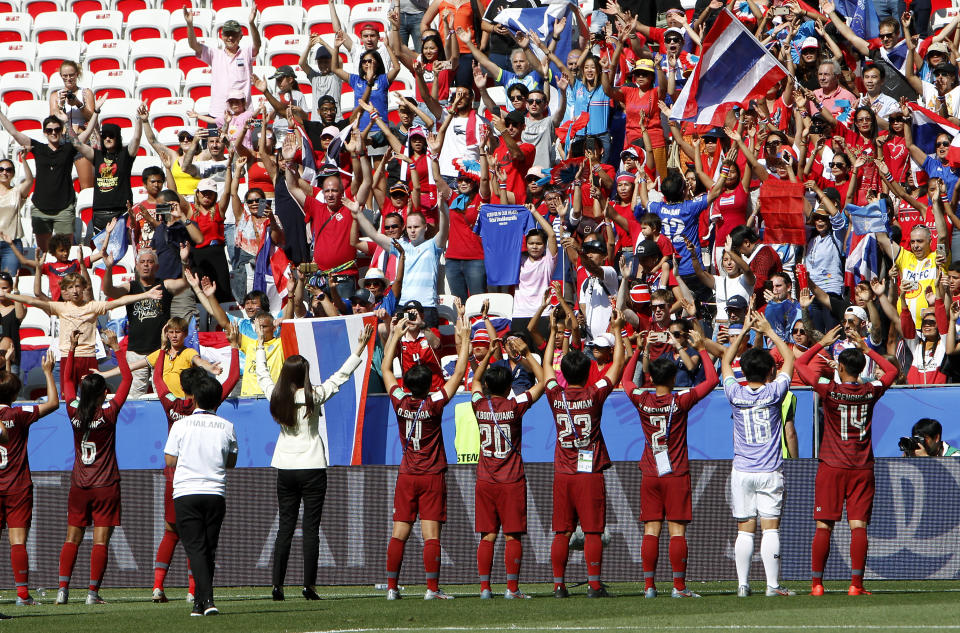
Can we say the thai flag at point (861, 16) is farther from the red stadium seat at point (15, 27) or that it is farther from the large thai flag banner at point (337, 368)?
the red stadium seat at point (15, 27)

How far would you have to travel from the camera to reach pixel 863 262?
14.8 m

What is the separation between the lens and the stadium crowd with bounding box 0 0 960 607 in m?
14.3

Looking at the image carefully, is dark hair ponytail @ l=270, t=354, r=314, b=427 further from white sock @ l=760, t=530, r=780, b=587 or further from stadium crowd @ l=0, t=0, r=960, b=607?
white sock @ l=760, t=530, r=780, b=587

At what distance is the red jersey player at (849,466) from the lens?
10.3m

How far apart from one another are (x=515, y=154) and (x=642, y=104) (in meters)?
1.83

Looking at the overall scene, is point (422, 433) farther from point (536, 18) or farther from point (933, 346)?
point (536, 18)

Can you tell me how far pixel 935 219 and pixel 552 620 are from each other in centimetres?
783

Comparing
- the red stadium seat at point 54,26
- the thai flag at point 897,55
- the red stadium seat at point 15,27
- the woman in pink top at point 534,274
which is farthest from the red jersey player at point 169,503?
the red stadium seat at point 15,27

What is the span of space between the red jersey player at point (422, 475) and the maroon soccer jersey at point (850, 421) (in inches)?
110

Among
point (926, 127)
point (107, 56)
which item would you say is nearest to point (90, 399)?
point (926, 127)

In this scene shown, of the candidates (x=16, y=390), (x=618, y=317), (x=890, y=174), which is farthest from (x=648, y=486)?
(x=890, y=174)

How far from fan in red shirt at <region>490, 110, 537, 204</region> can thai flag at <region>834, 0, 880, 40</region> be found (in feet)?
15.8

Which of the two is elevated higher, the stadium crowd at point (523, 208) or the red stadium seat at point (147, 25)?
the red stadium seat at point (147, 25)

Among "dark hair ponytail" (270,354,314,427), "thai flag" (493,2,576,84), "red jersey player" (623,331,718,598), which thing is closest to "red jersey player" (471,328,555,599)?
"red jersey player" (623,331,718,598)
